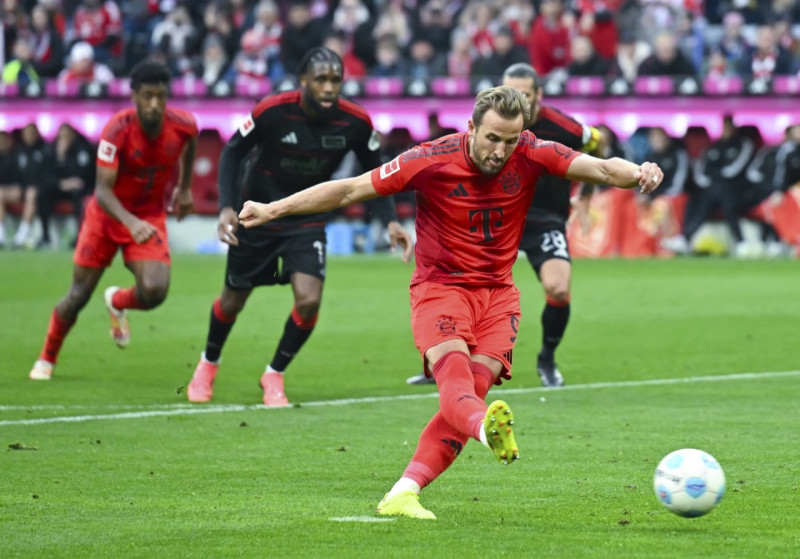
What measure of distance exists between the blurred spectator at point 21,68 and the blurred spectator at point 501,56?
316 inches

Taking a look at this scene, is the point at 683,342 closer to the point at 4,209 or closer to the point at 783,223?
the point at 783,223

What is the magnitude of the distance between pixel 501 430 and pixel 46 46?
23775mm

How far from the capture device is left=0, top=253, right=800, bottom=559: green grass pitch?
19.0ft

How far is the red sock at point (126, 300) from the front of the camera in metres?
11.3

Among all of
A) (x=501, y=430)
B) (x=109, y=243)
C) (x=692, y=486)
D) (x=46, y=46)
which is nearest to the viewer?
(x=501, y=430)

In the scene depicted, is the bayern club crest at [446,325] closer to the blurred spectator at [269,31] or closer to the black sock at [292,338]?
the black sock at [292,338]

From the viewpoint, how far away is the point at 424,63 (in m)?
25.2

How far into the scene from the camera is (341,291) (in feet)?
59.7

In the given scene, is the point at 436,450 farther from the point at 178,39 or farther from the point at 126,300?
the point at 178,39

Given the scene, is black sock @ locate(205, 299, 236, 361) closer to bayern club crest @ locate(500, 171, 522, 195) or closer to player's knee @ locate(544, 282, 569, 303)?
player's knee @ locate(544, 282, 569, 303)

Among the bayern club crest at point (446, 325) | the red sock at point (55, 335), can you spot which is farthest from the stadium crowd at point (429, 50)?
the bayern club crest at point (446, 325)

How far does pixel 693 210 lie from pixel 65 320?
533 inches

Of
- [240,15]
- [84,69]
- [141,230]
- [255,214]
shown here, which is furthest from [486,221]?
[240,15]

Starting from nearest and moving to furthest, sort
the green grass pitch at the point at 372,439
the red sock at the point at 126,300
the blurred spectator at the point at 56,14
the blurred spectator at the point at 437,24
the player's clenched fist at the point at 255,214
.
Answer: the green grass pitch at the point at 372,439
the player's clenched fist at the point at 255,214
the red sock at the point at 126,300
the blurred spectator at the point at 437,24
the blurred spectator at the point at 56,14
